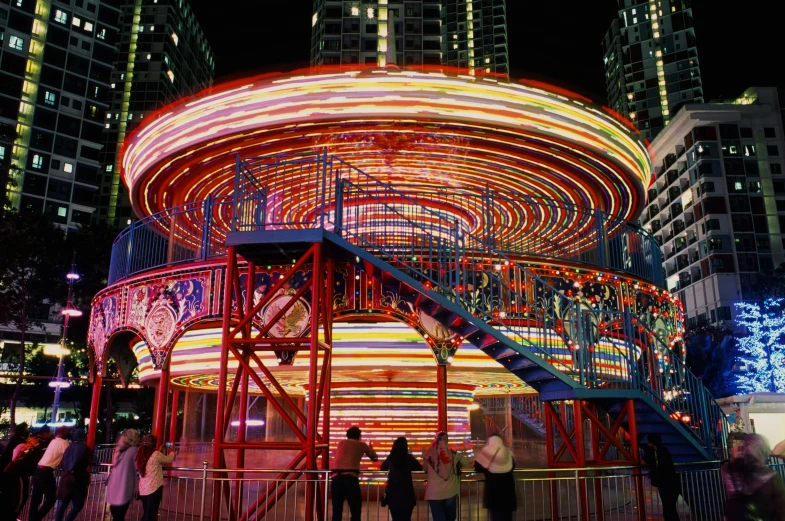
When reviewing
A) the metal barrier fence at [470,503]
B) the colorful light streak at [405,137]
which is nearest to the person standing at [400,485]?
the metal barrier fence at [470,503]

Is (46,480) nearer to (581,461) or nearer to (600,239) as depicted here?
(581,461)

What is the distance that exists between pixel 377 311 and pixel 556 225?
765 cm

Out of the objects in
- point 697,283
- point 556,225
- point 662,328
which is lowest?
point 662,328

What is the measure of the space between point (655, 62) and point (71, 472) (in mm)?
119588

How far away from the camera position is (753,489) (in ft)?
19.0

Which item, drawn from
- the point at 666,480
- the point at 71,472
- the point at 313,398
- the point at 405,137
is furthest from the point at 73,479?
the point at 405,137

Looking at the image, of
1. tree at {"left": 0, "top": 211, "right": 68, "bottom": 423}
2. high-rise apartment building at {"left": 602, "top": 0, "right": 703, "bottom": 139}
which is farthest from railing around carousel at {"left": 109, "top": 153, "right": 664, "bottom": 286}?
high-rise apartment building at {"left": 602, "top": 0, "right": 703, "bottom": 139}

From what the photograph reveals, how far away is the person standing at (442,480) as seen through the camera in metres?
8.21

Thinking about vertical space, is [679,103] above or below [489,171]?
above

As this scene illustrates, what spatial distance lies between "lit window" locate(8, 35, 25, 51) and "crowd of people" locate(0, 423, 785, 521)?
273 feet

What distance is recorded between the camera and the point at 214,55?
5650 inches

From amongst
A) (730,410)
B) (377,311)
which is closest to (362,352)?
(377,311)

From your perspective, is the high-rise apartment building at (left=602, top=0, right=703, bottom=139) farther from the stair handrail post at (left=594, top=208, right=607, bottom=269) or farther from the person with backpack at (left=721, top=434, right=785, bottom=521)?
the person with backpack at (left=721, top=434, right=785, bottom=521)

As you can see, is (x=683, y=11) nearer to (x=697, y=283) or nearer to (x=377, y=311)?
(x=697, y=283)
